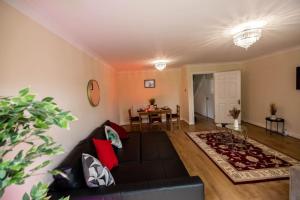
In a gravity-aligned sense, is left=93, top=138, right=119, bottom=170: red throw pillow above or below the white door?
below

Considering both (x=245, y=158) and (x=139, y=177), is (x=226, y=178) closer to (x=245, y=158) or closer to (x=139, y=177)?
(x=245, y=158)

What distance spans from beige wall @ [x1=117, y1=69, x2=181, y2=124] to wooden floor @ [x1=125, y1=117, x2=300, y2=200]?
2.93m

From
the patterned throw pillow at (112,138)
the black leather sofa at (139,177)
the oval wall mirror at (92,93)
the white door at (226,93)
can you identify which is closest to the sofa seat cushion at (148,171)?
the black leather sofa at (139,177)

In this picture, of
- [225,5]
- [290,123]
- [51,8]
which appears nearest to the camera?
[51,8]

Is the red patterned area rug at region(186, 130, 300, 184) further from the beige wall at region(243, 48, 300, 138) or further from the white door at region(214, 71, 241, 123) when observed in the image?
the white door at region(214, 71, 241, 123)

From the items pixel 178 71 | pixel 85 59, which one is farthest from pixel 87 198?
pixel 178 71

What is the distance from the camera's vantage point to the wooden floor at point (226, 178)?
2320 millimetres

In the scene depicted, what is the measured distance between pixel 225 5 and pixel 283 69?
3915 mm

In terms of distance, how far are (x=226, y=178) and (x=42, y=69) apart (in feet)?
9.55

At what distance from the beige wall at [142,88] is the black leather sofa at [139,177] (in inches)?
153

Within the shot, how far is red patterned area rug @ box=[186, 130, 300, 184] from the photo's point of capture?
2.76 metres

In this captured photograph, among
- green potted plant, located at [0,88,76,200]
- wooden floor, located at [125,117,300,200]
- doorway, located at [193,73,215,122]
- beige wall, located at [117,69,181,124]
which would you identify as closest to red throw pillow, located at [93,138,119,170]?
wooden floor, located at [125,117,300,200]

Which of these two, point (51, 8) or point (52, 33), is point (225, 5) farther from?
point (52, 33)

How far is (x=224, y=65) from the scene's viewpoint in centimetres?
650
